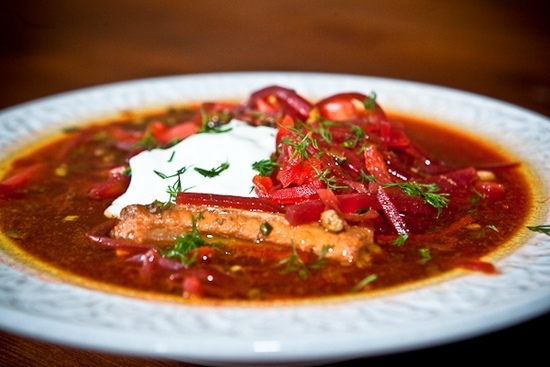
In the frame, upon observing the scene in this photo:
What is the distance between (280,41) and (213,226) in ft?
17.7

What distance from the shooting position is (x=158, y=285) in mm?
3072

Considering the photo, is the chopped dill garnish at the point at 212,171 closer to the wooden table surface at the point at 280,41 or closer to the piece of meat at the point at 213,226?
the piece of meat at the point at 213,226

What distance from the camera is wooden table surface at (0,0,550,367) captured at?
747 centimetres

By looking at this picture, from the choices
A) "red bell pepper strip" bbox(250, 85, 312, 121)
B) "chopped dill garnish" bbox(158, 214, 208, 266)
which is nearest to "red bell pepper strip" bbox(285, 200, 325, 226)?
"chopped dill garnish" bbox(158, 214, 208, 266)

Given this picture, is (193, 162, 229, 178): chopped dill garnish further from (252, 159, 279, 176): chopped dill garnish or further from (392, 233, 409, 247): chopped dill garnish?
(392, 233, 409, 247): chopped dill garnish

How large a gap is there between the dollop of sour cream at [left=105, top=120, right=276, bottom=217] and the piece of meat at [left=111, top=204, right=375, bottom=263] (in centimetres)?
20

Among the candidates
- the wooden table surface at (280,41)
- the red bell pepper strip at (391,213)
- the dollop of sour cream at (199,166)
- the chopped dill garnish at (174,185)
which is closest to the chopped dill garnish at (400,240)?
the red bell pepper strip at (391,213)

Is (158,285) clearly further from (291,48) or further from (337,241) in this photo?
(291,48)

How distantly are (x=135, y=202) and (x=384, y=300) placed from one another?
1.59 metres

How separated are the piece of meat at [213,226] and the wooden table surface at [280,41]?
3701mm

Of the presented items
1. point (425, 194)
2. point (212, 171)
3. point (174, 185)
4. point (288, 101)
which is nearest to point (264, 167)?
point (212, 171)

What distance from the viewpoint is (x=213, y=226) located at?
3.55m

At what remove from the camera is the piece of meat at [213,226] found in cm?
340

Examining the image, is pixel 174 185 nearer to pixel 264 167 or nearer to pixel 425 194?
pixel 264 167
